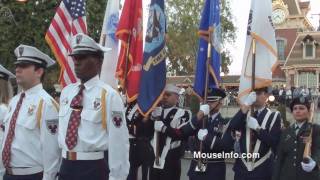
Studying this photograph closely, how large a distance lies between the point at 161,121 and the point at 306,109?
2.39 m

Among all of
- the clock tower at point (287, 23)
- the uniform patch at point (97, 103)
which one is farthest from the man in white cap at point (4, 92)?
the clock tower at point (287, 23)

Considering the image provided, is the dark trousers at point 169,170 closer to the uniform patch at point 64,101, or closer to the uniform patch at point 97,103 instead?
the uniform patch at point 64,101

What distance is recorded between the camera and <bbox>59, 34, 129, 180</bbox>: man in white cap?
13.5 ft

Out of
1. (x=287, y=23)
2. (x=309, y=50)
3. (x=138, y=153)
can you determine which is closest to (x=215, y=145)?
(x=138, y=153)

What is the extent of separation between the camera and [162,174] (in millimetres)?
7312

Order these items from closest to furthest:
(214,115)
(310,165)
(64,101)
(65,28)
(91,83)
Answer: (91,83)
(64,101)
(310,165)
(214,115)
(65,28)

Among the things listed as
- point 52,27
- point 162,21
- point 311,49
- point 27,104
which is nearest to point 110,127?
point 27,104

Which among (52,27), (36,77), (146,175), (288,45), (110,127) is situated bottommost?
→ (146,175)

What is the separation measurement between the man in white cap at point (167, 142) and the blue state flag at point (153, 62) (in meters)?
0.26

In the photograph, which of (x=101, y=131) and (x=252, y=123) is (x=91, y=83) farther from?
(x=252, y=123)

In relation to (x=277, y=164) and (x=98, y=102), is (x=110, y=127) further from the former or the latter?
(x=277, y=164)

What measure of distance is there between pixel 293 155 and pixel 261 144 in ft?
1.62

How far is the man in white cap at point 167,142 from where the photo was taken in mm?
7227

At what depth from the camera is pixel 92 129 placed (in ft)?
13.7
